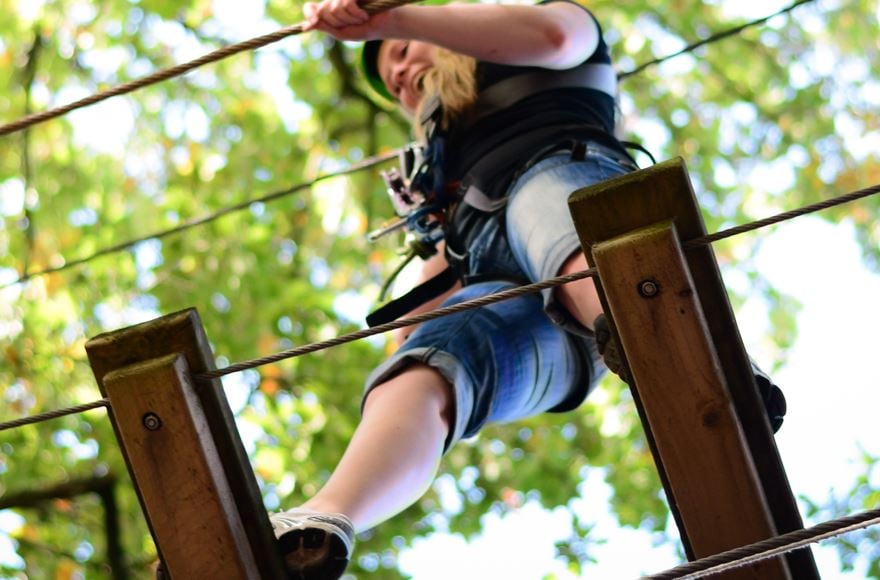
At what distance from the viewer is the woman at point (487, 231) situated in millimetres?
1824

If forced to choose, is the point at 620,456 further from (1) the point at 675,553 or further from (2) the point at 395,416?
(2) the point at 395,416

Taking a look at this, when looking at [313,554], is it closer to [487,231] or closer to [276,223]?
[487,231]

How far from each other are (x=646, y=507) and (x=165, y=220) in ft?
7.48

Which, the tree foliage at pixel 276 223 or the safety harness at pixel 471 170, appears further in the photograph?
the tree foliage at pixel 276 223

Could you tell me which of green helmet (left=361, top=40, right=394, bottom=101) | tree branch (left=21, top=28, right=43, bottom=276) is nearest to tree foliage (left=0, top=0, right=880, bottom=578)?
tree branch (left=21, top=28, right=43, bottom=276)

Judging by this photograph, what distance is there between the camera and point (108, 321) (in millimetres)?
5316

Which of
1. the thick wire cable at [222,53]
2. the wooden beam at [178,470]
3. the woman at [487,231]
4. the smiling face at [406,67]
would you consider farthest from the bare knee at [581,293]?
the smiling face at [406,67]

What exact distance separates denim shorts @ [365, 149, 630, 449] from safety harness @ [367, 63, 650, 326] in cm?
4

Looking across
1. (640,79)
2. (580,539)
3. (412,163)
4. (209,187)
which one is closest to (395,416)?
(412,163)

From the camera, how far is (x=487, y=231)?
216cm

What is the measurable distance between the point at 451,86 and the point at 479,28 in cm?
24

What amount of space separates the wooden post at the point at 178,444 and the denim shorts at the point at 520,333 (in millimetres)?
417

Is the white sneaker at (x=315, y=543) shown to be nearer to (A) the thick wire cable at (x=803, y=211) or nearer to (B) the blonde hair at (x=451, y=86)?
(A) the thick wire cable at (x=803, y=211)

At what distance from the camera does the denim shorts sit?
1946 mm
